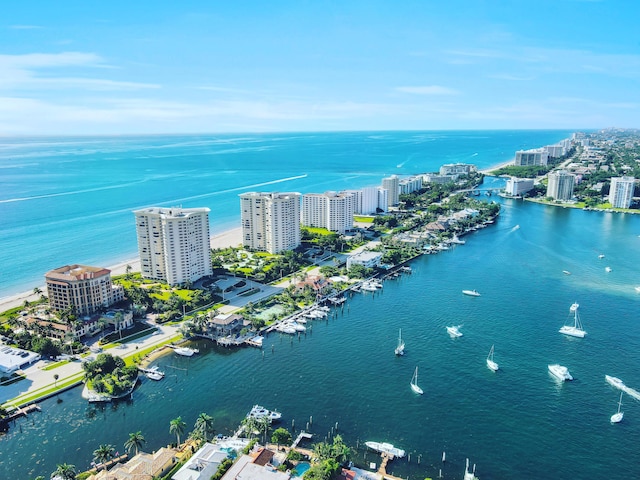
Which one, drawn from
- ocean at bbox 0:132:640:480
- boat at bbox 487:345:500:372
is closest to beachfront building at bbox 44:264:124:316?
ocean at bbox 0:132:640:480

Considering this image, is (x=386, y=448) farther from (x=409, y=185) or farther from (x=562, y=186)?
(x=562, y=186)

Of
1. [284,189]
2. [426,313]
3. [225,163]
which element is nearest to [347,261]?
[426,313]

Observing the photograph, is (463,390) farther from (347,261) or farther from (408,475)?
(347,261)

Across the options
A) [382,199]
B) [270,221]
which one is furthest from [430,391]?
[382,199]

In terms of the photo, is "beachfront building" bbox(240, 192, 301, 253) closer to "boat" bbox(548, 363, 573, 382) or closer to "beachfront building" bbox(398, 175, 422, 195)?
"boat" bbox(548, 363, 573, 382)

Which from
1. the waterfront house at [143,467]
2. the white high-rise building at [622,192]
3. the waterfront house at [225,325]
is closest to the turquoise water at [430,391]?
the waterfront house at [225,325]

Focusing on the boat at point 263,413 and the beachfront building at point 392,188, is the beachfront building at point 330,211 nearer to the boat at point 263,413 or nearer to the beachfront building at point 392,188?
the beachfront building at point 392,188
